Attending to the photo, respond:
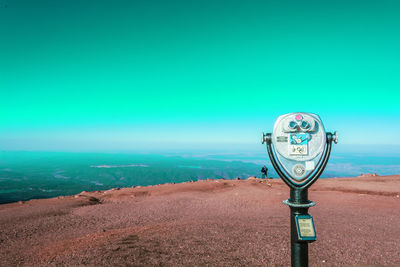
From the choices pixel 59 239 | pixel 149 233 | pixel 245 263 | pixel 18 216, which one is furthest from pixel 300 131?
pixel 18 216

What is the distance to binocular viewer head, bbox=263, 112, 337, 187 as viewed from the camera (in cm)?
294

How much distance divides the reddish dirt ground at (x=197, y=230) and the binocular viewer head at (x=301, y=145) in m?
2.99

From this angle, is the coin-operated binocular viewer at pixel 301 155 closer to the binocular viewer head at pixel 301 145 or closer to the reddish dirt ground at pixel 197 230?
the binocular viewer head at pixel 301 145

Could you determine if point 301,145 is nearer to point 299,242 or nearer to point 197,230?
point 299,242

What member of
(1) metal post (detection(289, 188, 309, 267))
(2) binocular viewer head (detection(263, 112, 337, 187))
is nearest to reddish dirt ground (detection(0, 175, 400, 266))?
(1) metal post (detection(289, 188, 309, 267))

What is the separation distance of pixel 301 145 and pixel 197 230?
500 cm

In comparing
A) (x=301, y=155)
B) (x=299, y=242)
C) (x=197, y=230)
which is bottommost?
(x=197, y=230)

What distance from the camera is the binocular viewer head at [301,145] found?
294 cm

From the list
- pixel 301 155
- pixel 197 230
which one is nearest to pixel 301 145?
pixel 301 155

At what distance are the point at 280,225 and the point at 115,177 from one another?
476ft

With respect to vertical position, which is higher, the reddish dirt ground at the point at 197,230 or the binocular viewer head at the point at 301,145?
the binocular viewer head at the point at 301,145

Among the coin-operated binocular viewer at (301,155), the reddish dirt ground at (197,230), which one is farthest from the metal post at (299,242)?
the reddish dirt ground at (197,230)

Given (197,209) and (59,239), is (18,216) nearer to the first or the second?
(59,239)

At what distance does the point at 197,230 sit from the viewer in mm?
7008
